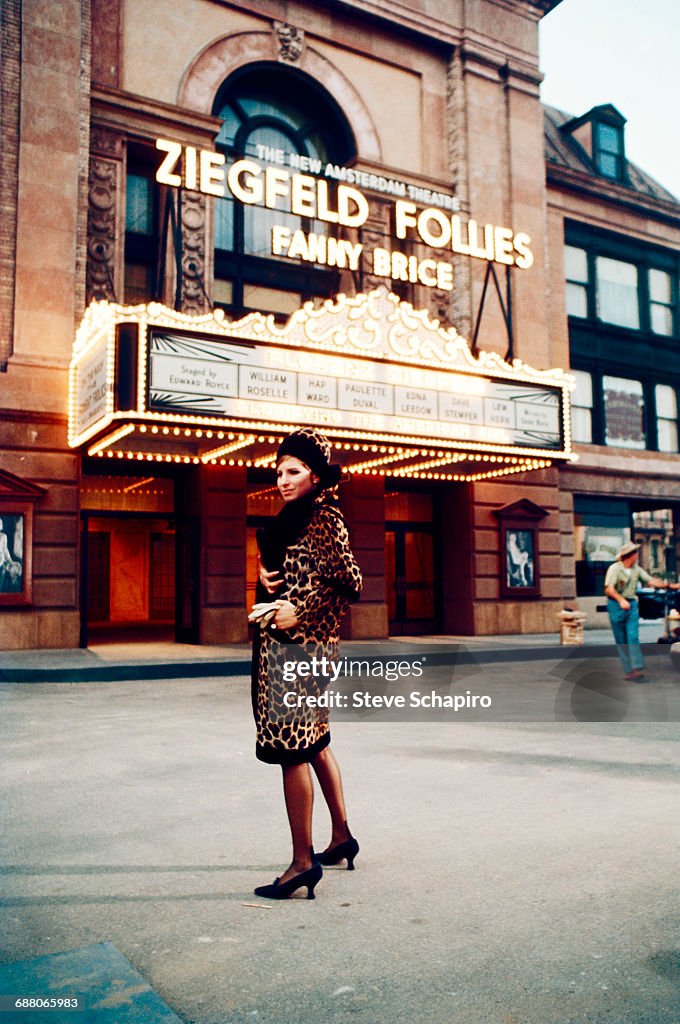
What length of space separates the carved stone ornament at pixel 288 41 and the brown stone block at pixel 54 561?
12.2m

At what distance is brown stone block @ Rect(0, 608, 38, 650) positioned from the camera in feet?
52.1

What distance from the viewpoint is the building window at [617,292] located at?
83.7ft

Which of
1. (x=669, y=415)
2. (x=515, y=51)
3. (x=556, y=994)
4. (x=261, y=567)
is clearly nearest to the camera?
(x=556, y=994)

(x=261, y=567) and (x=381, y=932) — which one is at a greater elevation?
(x=261, y=567)

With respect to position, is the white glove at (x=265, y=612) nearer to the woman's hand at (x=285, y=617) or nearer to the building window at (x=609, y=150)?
the woman's hand at (x=285, y=617)

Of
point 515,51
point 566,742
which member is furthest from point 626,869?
point 515,51

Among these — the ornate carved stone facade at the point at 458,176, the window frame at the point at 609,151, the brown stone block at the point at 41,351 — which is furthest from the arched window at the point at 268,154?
the window frame at the point at 609,151

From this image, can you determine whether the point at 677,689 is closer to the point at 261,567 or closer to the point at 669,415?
the point at 261,567

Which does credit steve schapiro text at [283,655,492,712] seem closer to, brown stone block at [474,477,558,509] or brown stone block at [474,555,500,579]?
brown stone block at [474,555,500,579]

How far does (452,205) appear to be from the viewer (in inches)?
827

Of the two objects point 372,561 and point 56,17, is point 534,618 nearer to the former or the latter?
point 372,561

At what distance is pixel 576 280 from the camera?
81.8 feet

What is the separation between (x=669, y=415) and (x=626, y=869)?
24.6m

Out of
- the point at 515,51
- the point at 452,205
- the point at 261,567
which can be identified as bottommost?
the point at 261,567
